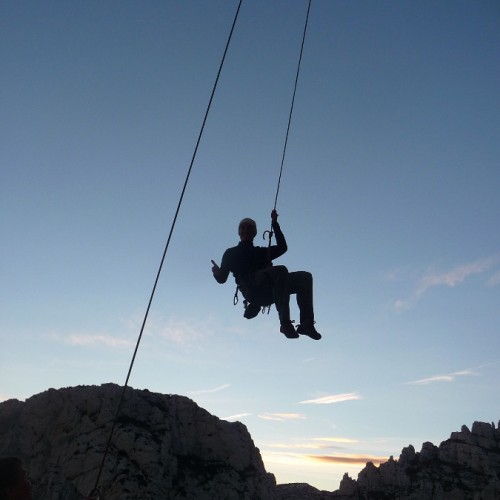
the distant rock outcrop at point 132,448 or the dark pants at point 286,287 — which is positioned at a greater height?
the distant rock outcrop at point 132,448

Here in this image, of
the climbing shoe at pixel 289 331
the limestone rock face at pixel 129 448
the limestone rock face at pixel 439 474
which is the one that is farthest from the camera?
the limestone rock face at pixel 439 474

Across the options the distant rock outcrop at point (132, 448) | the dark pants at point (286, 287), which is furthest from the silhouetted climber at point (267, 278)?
the distant rock outcrop at point (132, 448)

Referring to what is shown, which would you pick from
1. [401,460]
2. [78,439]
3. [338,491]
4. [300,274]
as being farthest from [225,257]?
[338,491]

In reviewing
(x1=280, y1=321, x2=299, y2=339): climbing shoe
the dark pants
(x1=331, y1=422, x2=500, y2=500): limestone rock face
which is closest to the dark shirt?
the dark pants

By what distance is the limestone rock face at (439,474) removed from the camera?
92.4 meters

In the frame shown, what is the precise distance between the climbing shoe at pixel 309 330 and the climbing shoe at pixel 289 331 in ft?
0.50

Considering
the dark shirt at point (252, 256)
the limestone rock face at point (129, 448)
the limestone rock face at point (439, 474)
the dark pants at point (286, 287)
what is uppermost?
the limestone rock face at point (439, 474)

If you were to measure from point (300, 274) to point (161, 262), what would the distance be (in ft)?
10.7

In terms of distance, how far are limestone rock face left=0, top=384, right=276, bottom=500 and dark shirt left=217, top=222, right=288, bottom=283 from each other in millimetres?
51223

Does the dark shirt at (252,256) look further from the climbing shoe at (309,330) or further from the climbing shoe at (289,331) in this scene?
the climbing shoe at (309,330)

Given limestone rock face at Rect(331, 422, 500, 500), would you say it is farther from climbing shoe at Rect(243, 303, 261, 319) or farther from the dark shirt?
the dark shirt

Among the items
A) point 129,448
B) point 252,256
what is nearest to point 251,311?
point 252,256

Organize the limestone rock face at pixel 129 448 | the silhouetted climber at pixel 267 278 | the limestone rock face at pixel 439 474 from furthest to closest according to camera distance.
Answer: the limestone rock face at pixel 439 474
the limestone rock face at pixel 129 448
the silhouetted climber at pixel 267 278

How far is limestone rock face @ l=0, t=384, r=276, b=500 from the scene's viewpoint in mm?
55656
